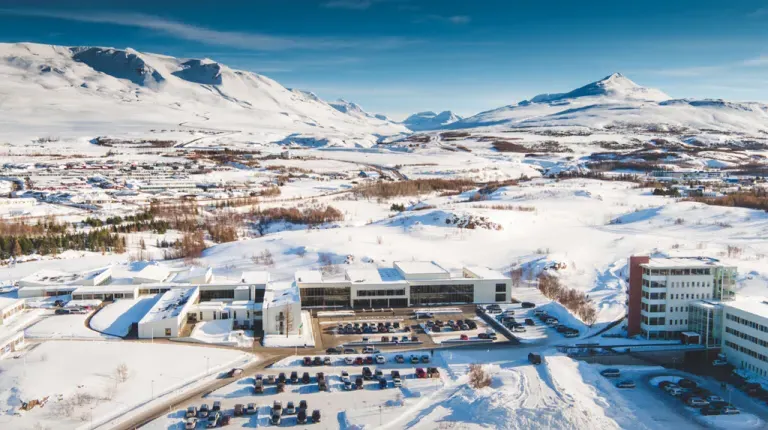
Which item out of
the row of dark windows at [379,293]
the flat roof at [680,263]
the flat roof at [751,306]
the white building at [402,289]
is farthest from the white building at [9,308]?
the flat roof at [751,306]

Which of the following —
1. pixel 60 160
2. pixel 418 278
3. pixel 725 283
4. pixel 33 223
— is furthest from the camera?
pixel 60 160

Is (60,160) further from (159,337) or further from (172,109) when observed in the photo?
(172,109)

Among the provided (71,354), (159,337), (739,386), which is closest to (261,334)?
(159,337)

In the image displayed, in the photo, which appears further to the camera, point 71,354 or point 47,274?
point 47,274

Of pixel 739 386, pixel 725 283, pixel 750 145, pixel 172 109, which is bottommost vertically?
pixel 739 386

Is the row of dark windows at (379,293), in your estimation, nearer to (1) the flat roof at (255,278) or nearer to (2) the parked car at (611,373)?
(1) the flat roof at (255,278)

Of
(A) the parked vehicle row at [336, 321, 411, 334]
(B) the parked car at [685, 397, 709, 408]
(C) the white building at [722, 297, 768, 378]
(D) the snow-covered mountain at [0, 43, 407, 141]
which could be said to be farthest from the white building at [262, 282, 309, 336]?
(D) the snow-covered mountain at [0, 43, 407, 141]

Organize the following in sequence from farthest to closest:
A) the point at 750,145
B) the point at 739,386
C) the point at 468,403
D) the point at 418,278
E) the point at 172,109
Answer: the point at 172,109
the point at 750,145
the point at 418,278
the point at 739,386
the point at 468,403
